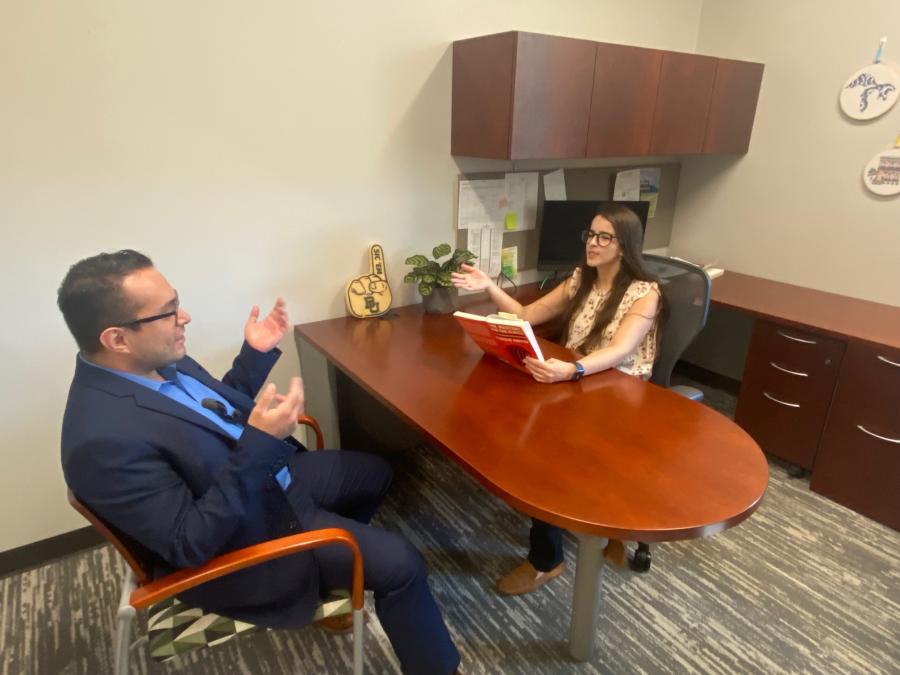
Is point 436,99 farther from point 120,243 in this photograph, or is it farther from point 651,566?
point 651,566

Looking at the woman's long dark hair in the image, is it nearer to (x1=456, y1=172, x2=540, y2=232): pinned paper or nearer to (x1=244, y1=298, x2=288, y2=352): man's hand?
(x1=456, y1=172, x2=540, y2=232): pinned paper

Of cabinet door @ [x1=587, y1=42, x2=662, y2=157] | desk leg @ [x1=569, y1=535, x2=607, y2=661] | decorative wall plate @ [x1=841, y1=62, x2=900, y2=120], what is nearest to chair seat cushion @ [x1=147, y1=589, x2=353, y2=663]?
desk leg @ [x1=569, y1=535, x2=607, y2=661]

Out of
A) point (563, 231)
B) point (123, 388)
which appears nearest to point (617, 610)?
point (123, 388)

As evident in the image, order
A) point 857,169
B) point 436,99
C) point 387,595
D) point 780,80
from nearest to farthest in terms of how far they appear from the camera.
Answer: point 387,595 < point 436,99 < point 857,169 < point 780,80

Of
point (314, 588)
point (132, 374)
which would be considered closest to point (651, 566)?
point (314, 588)

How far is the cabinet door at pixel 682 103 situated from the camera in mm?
2584

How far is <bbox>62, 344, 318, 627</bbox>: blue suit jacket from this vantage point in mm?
1111

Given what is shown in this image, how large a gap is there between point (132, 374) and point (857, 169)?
3.13 metres

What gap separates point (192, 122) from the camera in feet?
6.18

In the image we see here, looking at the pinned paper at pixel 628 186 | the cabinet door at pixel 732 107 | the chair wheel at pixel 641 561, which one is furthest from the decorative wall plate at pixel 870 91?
the chair wheel at pixel 641 561

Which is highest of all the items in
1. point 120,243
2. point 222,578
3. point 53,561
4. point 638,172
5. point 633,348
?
point 638,172

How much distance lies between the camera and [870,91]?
2.58 metres

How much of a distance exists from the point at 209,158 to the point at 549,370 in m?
1.36

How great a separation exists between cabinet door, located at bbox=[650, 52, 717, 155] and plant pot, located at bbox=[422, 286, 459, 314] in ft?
3.93
